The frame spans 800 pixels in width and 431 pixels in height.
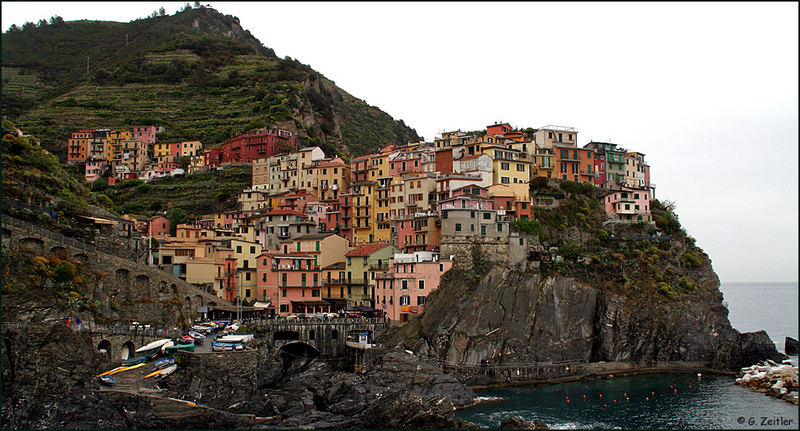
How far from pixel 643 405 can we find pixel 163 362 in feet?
120

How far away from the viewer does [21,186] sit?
62.0 metres

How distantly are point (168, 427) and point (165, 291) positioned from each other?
19.7 meters

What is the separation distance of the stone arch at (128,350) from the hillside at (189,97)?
75469 millimetres

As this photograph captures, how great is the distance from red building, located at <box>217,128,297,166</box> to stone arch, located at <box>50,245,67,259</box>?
59643 mm

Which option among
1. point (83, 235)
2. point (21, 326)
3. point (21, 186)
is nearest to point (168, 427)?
point (21, 326)

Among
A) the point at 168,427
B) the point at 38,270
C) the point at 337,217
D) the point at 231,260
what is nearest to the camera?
the point at 168,427

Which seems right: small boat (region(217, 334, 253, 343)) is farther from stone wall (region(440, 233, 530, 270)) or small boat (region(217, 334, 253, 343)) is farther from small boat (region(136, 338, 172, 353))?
stone wall (region(440, 233, 530, 270))

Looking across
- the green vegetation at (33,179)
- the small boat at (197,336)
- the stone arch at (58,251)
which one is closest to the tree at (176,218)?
the green vegetation at (33,179)

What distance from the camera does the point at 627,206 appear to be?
86.2m

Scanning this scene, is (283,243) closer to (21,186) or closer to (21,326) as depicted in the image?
(21,186)

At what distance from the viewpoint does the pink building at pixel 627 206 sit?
3376 inches

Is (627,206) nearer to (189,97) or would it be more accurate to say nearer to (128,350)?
(128,350)

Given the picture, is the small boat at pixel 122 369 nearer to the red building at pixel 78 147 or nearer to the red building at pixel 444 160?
the red building at pixel 444 160

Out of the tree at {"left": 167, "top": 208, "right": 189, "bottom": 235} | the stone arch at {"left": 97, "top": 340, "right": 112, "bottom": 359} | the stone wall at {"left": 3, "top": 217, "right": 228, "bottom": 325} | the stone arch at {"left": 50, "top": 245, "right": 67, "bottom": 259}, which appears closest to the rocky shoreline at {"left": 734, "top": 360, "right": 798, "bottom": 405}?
the stone wall at {"left": 3, "top": 217, "right": 228, "bottom": 325}
